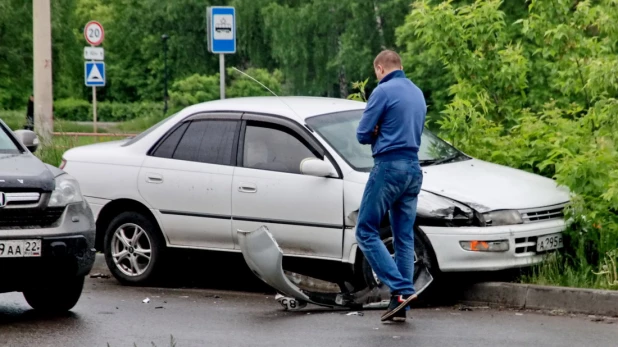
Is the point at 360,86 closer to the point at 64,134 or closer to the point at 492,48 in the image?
the point at 492,48

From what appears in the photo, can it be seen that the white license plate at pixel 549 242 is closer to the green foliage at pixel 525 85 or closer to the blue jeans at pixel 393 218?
the green foliage at pixel 525 85

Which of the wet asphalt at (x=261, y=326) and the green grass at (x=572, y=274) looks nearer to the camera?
the wet asphalt at (x=261, y=326)

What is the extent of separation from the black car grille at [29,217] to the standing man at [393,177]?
1995mm

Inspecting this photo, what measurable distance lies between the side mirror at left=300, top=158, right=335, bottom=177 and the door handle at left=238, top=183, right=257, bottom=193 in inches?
19.6

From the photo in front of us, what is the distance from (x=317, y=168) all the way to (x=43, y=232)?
207 centimetres

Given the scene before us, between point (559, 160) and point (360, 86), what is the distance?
8.15 ft

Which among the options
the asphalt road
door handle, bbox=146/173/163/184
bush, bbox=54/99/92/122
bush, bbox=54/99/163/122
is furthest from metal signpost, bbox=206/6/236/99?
bush, bbox=54/99/92/122

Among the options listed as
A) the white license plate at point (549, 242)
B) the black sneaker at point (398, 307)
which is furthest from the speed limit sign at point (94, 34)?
the black sneaker at point (398, 307)

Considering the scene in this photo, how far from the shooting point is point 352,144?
9656 millimetres

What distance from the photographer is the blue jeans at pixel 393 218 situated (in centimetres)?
821

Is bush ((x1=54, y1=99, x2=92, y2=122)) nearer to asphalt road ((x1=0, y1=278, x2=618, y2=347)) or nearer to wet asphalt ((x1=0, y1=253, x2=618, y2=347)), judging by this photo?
wet asphalt ((x1=0, y1=253, x2=618, y2=347))

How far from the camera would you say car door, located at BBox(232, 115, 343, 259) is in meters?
9.25

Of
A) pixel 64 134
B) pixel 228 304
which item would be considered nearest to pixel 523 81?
pixel 228 304

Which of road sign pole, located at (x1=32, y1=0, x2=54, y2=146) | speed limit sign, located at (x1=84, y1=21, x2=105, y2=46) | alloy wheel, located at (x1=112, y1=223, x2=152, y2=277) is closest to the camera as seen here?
alloy wheel, located at (x1=112, y1=223, x2=152, y2=277)
